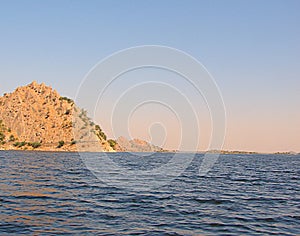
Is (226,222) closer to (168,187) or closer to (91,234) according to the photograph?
(91,234)

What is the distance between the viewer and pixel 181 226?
2267 centimetres

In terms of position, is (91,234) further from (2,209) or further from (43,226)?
(2,209)

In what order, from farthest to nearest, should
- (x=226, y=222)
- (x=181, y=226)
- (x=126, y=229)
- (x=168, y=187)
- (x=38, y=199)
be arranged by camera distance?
(x=168, y=187), (x=38, y=199), (x=226, y=222), (x=181, y=226), (x=126, y=229)

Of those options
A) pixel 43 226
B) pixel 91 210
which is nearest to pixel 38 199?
pixel 91 210

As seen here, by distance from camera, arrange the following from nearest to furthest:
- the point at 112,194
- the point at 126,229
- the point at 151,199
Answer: the point at 126,229 < the point at 151,199 < the point at 112,194

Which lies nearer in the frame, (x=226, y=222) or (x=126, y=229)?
(x=126, y=229)

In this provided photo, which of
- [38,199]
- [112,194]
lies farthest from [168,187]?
[38,199]

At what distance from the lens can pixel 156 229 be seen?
70.8 ft

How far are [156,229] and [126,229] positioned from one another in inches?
80.9

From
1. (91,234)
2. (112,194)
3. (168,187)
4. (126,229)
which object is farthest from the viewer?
(168,187)

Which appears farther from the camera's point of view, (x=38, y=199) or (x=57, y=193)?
(x=57, y=193)

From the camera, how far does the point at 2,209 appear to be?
2580 centimetres

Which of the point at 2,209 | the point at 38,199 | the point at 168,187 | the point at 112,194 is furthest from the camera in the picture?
the point at 168,187

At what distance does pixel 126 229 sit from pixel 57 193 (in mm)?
16246
